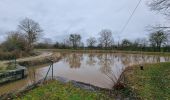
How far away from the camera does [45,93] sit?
730 centimetres

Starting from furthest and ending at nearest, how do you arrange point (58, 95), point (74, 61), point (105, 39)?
point (105, 39), point (74, 61), point (58, 95)

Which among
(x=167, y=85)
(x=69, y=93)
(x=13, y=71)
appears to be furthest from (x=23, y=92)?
(x=13, y=71)

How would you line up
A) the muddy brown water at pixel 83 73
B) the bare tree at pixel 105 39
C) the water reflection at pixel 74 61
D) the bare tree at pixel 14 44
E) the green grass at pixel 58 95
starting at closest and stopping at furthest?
the green grass at pixel 58 95 → the muddy brown water at pixel 83 73 → the water reflection at pixel 74 61 → the bare tree at pixel 14 44 → the bare tree at pixel 105 39

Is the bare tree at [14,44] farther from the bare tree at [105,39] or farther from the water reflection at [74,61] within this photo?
the bare tree at [105,39]

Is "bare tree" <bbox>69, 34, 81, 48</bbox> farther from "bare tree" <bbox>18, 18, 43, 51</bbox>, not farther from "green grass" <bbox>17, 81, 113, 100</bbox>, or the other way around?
"green grass" <bbox>17, 81, 113, 100</bbox>

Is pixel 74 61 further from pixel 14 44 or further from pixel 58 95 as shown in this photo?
pixel 58 95

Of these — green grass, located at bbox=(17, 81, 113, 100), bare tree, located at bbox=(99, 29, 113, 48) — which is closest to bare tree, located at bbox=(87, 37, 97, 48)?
bare tree, located at bbox=(99, 29, 113, 48)

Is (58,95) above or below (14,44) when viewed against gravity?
below

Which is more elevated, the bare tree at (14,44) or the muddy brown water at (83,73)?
the bare tree at (14,44)

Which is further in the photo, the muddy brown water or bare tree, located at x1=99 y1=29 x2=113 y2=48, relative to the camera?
bare tree, located at x1=99 y1=29 x2=113 y2=48

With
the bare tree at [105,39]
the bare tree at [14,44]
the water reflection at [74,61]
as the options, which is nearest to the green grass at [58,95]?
the water reflection at [74,61]

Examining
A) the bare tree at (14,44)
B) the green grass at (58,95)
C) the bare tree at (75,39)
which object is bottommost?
the green grass at (58,95)

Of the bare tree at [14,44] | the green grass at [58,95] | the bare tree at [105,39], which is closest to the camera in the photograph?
the green grass at [58,95]

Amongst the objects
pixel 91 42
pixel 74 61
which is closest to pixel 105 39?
pixel 91 42
